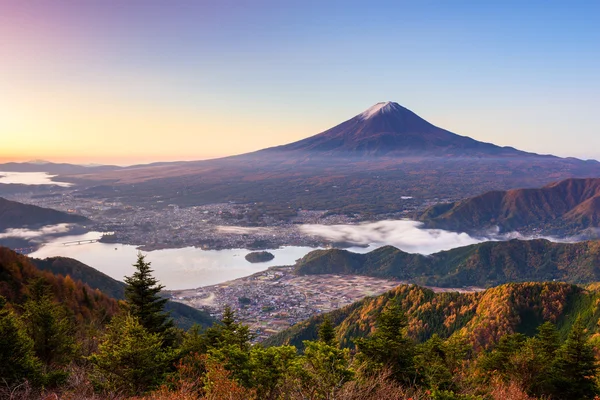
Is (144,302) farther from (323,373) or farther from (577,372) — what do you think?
(577,372)

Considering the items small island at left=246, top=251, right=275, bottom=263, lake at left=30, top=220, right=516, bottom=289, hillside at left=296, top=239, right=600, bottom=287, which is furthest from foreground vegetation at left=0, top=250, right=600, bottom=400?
small island at left=246, top=251, right=275, bottom=263

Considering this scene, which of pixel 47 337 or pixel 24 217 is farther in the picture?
pixel 24 217

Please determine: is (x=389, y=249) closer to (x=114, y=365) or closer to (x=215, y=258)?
(x=215, y=258)

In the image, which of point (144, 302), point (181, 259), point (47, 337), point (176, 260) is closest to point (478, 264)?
point (181, 259)

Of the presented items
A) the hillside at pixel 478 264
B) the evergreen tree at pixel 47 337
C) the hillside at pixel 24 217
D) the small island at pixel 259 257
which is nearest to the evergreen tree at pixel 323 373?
the evergreen tree at pixel 47 337

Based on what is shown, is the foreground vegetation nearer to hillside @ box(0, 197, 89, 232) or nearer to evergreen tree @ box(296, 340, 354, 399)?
evergreen tree @ box(296, 340, 354, 399)
